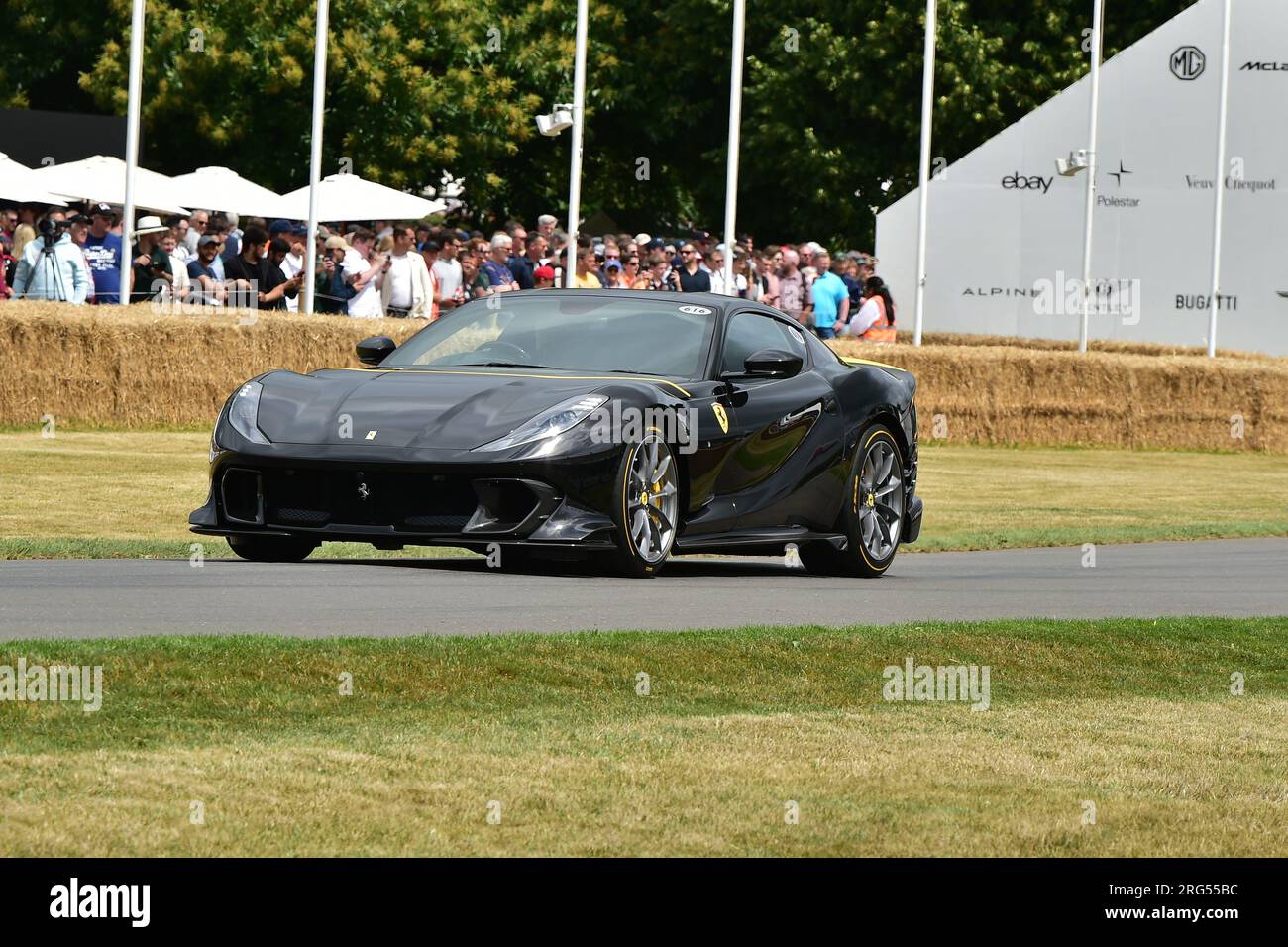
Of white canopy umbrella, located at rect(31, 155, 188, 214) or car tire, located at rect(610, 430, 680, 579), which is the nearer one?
car tire, located at rect(610, 430, 680, 579)

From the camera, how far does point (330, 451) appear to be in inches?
444

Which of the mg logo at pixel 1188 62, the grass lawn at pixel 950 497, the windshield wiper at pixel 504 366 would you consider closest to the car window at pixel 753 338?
the windshield wiper at pixel 504 366

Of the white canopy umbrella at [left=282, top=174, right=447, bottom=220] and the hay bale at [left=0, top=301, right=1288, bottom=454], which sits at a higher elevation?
the white canopy umbrella at [left=282, top=174, right=447, bottom=220]

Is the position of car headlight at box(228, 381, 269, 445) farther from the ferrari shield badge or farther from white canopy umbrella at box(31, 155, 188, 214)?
white canopy umbrella at box(31, 155, 188, 214)

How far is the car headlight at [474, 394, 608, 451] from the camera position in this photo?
11.3 m

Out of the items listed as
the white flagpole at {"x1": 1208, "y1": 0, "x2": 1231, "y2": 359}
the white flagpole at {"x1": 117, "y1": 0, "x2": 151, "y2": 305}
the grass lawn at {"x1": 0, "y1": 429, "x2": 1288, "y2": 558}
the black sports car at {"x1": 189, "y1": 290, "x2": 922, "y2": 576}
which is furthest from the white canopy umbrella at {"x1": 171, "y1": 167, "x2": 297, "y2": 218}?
the black sports car at {"x1": 189, "y1": 290, "x2": 922, "y2": 576}

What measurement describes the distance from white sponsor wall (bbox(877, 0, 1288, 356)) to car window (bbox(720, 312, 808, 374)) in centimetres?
2832

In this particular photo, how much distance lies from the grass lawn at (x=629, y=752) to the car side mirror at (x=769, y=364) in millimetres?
2336

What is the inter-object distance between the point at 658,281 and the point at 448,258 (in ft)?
8.97

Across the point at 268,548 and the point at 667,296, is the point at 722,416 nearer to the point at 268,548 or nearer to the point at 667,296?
the point at 667,296

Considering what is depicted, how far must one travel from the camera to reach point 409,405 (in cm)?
1153
